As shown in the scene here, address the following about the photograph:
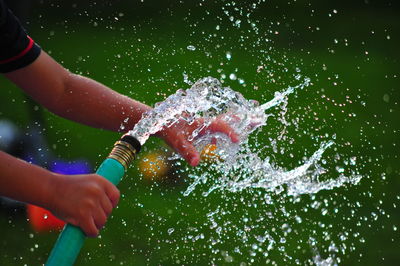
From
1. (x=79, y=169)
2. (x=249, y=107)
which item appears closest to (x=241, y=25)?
(x=79, y=169)

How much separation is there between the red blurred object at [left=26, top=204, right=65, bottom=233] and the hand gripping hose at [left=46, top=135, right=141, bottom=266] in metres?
1.49

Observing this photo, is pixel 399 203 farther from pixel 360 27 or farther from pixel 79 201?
pixel 360 27

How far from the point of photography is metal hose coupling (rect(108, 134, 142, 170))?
0.96 meters

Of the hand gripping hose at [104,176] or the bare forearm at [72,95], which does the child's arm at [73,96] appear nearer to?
the bare forearm at [72,95]

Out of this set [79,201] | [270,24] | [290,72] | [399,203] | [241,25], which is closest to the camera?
[79,201]

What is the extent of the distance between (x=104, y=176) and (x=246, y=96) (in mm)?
2771

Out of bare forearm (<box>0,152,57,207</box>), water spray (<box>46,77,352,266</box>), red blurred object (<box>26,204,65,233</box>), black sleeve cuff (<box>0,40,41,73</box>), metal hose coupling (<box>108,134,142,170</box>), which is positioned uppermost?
water spray (<box>46,77,352,266</box>)

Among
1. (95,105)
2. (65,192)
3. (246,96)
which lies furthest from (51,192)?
(246,96)

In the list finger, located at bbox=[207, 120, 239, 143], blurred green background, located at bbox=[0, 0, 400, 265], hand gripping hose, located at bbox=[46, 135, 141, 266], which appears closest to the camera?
hand gripping hose, located at bbox=[46, 135, 141, 266]

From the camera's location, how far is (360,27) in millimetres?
5727

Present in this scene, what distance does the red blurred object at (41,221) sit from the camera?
7.86 feet

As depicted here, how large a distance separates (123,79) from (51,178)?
325 centimetres

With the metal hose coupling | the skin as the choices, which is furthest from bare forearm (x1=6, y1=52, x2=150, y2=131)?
the metal hose coupling

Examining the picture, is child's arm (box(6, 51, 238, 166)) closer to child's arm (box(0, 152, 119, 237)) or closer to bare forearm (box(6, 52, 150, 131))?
bare forearm (box(6, 52, 150, 131))
